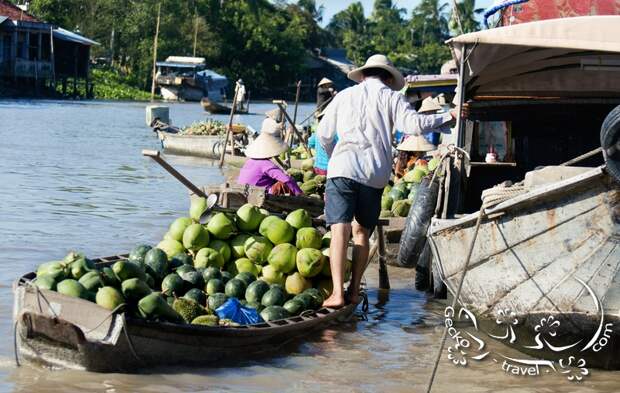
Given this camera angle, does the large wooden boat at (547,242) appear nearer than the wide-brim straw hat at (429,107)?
Yes

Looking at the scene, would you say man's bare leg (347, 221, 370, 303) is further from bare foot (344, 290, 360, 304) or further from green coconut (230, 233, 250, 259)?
green coconut (230, 233, 250, 259)

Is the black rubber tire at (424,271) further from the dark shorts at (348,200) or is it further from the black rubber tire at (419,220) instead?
the dark shorts at (348,200)

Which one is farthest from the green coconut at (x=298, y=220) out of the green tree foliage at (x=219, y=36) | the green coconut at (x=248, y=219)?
the green tree foliage at (x=219, y=36)

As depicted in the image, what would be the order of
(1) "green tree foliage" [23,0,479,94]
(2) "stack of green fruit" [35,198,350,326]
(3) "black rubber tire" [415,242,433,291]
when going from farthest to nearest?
(1) "green tree foliage" [23,0,479,94] < (3) "black rubber tire" [415,242,433,291] < (2) "stack of green fruit" [35,198,350,326]

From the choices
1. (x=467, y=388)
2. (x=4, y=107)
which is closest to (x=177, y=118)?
(x=4, y=107)

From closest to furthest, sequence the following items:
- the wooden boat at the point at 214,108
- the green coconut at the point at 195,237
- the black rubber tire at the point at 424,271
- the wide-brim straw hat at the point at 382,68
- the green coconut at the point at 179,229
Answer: the wide-brim straw hat at the point at 382,68 < the green coconut at the point at 195,237 < the green coconut at the point at 179,229 < the black rubber tire at the point at 424,271 < the wooden boat at the point at 214,108

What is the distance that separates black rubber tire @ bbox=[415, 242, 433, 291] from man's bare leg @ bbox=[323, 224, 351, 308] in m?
1.42

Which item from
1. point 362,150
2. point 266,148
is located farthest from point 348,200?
point 266,148

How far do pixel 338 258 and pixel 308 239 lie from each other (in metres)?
0.39

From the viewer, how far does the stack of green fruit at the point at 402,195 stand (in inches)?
371

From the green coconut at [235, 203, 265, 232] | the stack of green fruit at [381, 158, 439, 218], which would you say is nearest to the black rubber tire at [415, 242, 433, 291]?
the stack of green fruit at [381, 158, 439, 218]

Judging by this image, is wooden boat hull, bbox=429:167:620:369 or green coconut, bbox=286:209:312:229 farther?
green coconut, bbox=286:209:312:229

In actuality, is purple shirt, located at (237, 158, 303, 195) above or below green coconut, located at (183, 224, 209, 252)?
above

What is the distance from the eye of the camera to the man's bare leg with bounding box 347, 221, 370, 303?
20.8 feet
